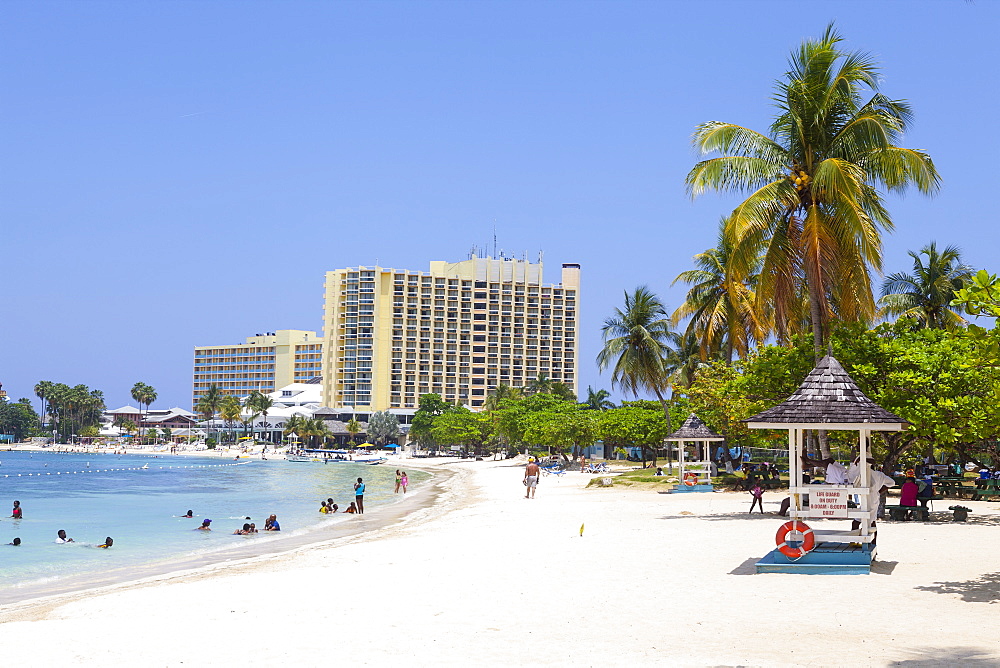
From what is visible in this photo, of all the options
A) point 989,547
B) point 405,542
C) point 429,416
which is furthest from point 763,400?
point 429,416

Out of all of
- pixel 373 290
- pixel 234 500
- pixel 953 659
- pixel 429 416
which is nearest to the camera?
pixel 953 659

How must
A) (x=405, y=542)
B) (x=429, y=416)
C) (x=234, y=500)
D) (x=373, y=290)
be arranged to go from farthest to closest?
(x=373, y=290) < (x=429, y=416) < (x=234, y=500) < (x=405, y=542)

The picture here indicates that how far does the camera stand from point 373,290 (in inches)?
6048

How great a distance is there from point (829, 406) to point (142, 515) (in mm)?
33460

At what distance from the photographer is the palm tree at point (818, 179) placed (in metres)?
21.1

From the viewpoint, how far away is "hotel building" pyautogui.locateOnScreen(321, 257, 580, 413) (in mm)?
153875

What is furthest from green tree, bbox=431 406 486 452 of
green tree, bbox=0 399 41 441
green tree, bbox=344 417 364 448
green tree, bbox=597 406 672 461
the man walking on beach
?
green tree, bbox=0 399 41 441

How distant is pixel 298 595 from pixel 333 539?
13211mm

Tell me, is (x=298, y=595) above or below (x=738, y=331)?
below

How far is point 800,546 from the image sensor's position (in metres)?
13.3

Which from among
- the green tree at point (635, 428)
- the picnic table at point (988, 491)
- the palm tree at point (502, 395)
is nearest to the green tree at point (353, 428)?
the palm tree at point (502, 395)

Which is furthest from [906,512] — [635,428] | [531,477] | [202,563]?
[635,428]

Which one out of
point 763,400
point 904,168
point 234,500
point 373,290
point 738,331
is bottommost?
point 234,500

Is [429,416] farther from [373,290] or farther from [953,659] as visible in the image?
[953,659]
